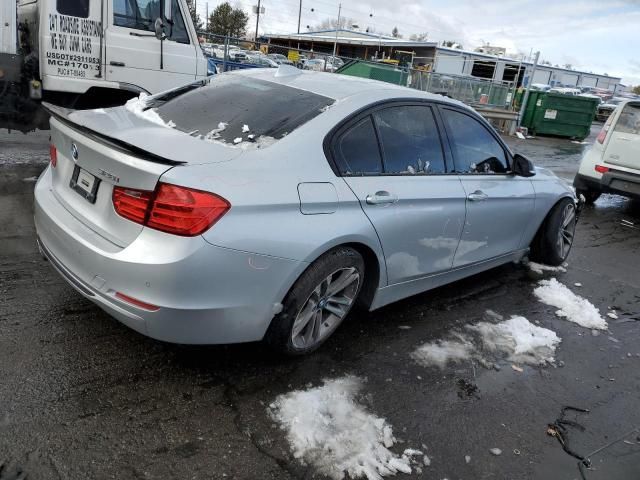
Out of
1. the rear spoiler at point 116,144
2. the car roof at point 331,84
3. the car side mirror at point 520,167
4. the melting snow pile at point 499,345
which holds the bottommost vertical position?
the melting snow pile at point 499,345

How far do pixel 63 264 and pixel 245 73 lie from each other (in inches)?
76.1

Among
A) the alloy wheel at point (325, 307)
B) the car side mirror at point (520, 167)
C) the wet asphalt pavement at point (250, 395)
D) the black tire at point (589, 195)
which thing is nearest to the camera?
the wet asphalt pavement at point (250, 395)

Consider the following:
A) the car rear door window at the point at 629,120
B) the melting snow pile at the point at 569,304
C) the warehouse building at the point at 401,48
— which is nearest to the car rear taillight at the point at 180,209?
the melting snow pile at the point at 569,304

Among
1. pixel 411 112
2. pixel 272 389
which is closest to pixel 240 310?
pixel 272 389

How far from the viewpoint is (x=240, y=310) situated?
263 centimetres

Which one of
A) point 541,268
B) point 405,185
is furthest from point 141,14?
point 541,268

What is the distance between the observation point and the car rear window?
3.02 metres

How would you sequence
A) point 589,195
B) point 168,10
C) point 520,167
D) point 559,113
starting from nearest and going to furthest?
point 520,167, point 168,10, point 589,195, point 559,113

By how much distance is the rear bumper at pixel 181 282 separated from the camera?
2.43 metres

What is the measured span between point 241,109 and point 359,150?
0.78 m

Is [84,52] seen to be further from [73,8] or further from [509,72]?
[509,72]

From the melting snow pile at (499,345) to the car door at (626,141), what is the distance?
5.23m

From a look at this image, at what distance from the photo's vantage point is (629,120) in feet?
26.7

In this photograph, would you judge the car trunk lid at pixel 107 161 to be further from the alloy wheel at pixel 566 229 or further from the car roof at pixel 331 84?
the alloy wheel at pixel 566 229
